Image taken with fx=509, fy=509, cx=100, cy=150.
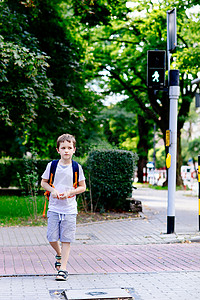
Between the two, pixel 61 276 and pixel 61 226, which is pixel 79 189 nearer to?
pixel 61 226

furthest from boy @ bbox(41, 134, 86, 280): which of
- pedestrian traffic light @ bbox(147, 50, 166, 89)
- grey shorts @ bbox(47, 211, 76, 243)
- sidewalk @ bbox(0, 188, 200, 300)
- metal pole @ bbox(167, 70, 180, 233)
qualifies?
pedestrian traffic light @ bbox(147, 50, 166, 89)

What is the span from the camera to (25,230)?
10.5m

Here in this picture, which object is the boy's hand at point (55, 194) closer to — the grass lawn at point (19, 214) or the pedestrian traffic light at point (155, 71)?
the pedestrian traffic light at point (155, 71)

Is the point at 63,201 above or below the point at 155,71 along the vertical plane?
below

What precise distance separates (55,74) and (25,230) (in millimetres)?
11009

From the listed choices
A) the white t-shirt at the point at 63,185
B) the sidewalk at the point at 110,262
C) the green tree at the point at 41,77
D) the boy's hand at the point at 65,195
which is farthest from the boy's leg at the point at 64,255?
the green tree at the point at 41,77

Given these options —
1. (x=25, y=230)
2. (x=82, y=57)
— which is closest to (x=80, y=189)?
(x=25, y=230)

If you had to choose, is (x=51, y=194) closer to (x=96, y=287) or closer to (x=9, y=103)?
(x=96, y=287)

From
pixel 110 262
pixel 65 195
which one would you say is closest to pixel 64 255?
pixel 65 195

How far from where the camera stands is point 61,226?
6023 mm

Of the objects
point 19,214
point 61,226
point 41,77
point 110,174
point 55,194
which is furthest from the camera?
point 41,77

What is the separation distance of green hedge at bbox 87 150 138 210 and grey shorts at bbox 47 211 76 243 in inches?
286

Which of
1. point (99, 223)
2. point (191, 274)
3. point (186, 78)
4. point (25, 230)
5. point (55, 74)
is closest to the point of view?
point (191, 274)

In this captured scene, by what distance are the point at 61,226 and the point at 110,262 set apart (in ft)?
5.33
